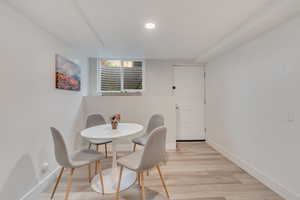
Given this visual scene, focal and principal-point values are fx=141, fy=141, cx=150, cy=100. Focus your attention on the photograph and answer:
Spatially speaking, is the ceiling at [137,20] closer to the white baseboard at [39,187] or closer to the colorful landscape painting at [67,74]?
the colorful landscape painting at [67,74]

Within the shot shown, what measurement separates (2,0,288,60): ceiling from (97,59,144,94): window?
1.02 m

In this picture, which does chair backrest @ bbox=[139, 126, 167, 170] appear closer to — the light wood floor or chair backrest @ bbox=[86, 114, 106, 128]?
the light wood floor

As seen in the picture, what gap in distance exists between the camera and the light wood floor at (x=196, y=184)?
1.77m

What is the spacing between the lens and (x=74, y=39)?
235 cm

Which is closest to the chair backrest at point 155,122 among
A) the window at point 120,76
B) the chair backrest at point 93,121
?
the chair backrest at point 93,121

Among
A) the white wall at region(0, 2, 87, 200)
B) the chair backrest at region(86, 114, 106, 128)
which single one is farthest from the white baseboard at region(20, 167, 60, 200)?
the chair backrest at region(86, 114, 106, 128)

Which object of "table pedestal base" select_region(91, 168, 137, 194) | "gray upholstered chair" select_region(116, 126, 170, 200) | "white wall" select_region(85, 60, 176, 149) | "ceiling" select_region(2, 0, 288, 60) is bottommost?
"table pedestal base" select_region(91, 168, 137, 194)

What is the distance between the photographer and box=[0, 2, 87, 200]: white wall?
1392 millimetres

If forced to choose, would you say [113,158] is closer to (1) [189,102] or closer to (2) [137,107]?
(2) [137,107]

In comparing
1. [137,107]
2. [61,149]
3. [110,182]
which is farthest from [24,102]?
[137,107]

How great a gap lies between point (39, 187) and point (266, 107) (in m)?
3.23

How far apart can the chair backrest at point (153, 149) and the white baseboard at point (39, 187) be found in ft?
4.53

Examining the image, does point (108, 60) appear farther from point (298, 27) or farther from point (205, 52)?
point (298, 27)

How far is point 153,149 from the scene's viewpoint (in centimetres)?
150
